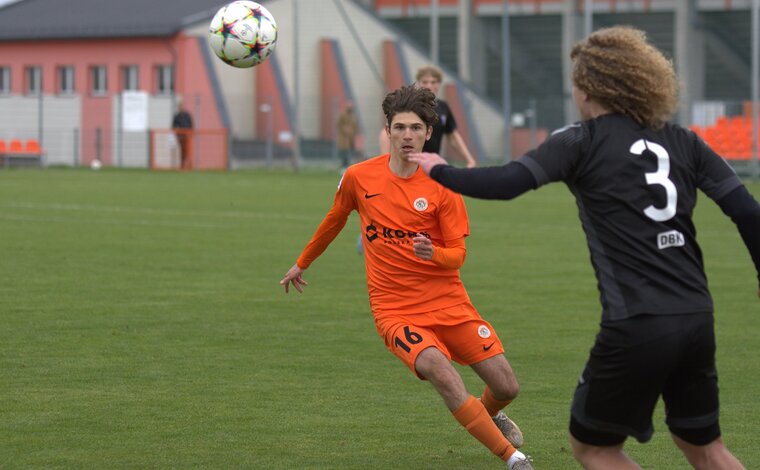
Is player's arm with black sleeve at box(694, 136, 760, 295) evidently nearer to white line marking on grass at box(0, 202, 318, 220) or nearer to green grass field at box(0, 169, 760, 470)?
green grass field at box(0, 169, 760, 470)

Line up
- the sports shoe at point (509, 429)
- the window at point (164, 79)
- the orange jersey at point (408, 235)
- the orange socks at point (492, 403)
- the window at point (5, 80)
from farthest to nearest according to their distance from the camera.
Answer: the window at point (5, 80) < the window at point (164, 79) < the sports shoe at point (509, 429) < the orange socks at point (492, 403) < the orange jersey at point (408, 235)

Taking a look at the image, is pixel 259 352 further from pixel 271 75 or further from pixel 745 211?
pixel 271 75

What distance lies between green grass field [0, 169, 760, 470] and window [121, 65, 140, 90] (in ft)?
92.8

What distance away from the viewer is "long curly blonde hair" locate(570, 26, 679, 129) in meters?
4.42

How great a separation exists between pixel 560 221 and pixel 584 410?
55.8 ft

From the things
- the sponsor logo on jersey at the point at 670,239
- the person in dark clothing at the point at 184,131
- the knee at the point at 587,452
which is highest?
the person in dark clothing at the point at 184,131

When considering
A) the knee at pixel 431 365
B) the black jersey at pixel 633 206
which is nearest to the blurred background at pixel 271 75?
the knee at pixel 431 365

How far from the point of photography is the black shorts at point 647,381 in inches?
171

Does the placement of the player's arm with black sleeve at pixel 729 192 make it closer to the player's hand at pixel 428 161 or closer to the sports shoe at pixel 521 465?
the player's hand at pixel 428 161

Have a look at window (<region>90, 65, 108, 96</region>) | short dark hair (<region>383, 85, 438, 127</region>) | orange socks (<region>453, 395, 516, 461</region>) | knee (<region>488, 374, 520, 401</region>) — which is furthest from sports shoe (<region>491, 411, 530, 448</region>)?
window (<region>90, 65, 108, 96</region>)

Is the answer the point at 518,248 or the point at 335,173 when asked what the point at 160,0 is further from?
the point at 518,248

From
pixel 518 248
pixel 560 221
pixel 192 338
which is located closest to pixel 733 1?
pixel 560 221

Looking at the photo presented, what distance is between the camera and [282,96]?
47281mm

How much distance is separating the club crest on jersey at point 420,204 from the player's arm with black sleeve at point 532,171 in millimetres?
1806
